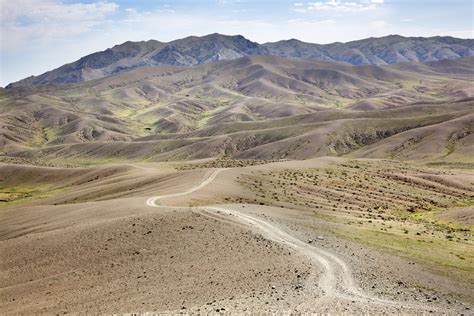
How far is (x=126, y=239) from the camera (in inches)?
1807

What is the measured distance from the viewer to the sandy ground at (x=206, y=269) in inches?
1217

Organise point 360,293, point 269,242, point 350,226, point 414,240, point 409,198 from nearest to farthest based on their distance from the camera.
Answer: point 360,293, point 269,242, point 414,240, point 350,226, point 409,198

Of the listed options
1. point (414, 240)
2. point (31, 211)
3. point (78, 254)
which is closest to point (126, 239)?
point (78, 254)

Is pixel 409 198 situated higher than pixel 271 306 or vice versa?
pixel 271 306

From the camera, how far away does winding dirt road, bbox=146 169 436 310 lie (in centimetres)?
3081

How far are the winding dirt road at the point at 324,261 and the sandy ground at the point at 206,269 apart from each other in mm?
91

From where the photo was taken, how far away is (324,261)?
38375 mm

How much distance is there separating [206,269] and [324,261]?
9.75m

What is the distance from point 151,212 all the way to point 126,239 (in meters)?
7.42

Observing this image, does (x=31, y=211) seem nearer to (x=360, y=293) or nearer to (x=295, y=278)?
(x=295, y=278)

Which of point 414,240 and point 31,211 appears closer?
point 414,240

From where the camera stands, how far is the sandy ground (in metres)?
30.9

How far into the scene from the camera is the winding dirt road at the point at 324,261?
30812mm

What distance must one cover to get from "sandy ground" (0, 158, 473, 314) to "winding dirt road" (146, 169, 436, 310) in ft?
0.30
